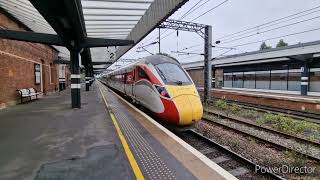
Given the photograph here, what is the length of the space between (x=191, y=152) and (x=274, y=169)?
2265mm

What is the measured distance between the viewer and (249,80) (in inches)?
1033

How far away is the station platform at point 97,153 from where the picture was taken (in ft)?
13.5

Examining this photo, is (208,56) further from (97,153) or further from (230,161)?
(97,153)

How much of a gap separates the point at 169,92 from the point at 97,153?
3394mm

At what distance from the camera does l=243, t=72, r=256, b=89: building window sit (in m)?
25.6

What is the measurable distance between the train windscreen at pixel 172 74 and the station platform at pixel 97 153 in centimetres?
162

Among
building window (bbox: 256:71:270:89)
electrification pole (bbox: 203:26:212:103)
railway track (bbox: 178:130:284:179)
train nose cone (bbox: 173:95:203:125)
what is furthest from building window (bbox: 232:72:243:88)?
train nose cone (bbox: 173:95:203:125)

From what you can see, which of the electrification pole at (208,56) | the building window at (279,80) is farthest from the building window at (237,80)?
the electrification pole at (208,56)

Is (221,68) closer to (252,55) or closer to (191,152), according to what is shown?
(252,55)

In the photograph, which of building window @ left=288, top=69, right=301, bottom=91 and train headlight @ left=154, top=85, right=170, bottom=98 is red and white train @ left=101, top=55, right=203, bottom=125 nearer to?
train headlight @ left=154, top=85, right=170, bottom=98

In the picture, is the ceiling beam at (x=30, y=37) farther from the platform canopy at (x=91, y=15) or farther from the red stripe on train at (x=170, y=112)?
the red stripe on train at (x=170, y=112)

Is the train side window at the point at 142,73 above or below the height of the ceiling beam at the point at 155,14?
below

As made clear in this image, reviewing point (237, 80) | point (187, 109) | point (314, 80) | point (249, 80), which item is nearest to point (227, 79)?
point (237, 80)

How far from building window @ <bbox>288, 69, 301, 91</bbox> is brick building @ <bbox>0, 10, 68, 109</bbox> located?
2058 centimetres
